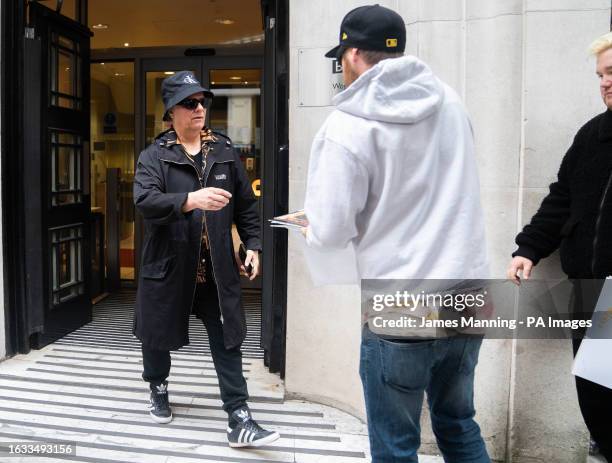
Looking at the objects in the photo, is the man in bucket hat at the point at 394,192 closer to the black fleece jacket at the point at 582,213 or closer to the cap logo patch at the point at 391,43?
the cap logo patch at the point at 391,43

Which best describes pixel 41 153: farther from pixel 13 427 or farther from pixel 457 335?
pixel 457 335

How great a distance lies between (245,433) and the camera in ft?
10.3

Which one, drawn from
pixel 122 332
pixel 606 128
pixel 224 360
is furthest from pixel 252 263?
pixel 122 332

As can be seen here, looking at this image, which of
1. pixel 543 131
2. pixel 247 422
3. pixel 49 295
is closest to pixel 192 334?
pixel 49 295

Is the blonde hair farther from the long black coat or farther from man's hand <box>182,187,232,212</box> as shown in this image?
the long black coat

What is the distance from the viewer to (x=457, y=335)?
181 centimetres

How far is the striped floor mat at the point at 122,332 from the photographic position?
494 cm

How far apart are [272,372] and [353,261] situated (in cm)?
257

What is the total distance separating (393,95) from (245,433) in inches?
85.5

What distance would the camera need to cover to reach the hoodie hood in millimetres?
1657

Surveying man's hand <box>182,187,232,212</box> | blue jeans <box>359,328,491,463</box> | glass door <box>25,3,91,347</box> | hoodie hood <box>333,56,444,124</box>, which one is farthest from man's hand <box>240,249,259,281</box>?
glass door <box>25,3,91,347</box>

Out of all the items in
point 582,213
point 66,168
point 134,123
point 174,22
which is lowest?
point 582,213

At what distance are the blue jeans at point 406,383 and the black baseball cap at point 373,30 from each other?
0.88 metres

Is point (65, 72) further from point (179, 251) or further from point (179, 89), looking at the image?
point (179, 251)
